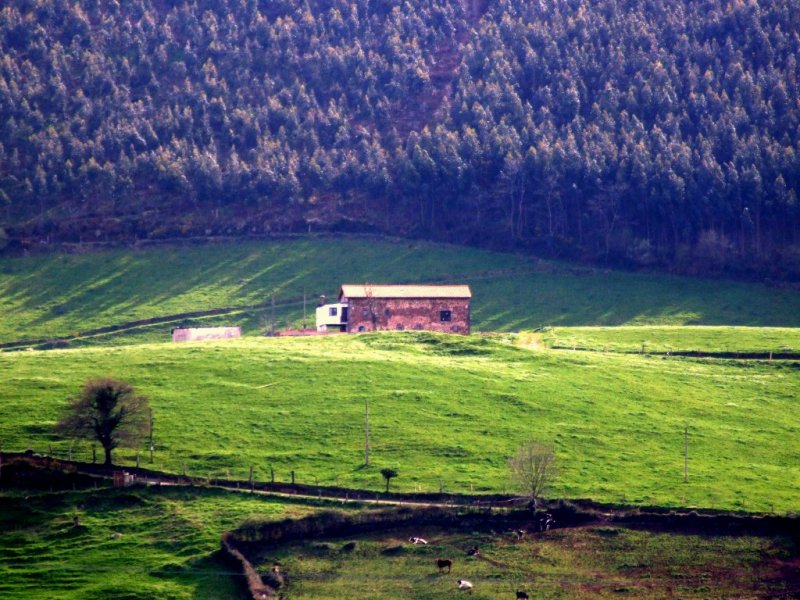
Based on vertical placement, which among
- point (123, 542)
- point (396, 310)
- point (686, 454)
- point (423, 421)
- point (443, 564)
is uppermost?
point (396, 310)

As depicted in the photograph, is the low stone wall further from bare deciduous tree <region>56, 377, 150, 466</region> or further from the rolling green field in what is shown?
bare deciduous tree <region>56, 377, 150, 466</region>

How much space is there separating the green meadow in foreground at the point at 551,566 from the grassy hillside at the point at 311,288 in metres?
68.7

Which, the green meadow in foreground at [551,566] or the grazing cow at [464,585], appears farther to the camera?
the green meadow in foreground at [551,566]

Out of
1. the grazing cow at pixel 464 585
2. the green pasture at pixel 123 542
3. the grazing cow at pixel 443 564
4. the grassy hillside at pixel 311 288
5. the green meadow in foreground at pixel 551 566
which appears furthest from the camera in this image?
the grassy hillside at pixel 311 288

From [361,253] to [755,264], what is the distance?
54.1 m

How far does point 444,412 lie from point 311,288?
210 feet

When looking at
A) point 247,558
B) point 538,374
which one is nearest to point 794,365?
point 538,374

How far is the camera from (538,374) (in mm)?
132250

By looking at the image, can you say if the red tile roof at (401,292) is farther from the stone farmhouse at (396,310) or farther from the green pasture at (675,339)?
the green pasture at (675,339)

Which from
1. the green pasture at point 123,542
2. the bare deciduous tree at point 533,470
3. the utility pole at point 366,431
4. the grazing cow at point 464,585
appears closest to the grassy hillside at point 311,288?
the utility pole at point 366,431

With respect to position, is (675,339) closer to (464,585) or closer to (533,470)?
(533,470)

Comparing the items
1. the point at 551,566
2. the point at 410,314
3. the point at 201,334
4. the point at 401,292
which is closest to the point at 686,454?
the point at 551,566

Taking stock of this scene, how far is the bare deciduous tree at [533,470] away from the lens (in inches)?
4131

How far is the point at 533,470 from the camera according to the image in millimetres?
105562
